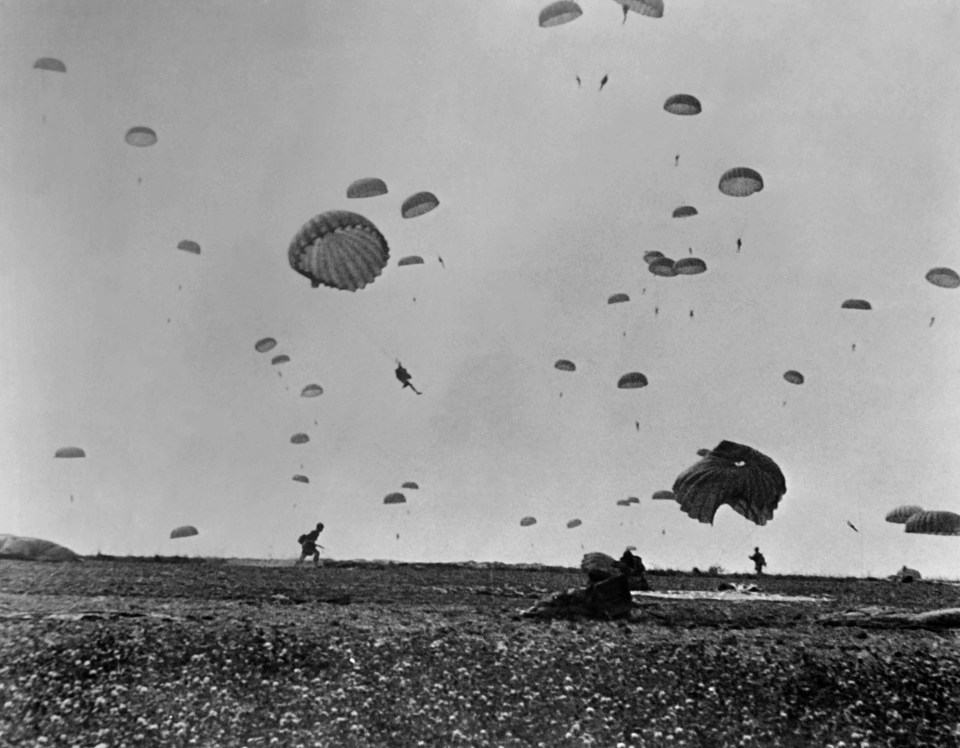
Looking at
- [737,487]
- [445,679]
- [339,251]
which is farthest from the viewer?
[339,251]

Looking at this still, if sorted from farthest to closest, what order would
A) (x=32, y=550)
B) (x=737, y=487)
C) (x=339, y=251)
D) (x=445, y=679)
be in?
(x=32, y=550) → (x=339, y=251) → (x=737, y=487) → (x=445, y=679)

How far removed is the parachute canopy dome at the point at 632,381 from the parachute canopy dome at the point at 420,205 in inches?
323

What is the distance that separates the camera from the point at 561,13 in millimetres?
28391

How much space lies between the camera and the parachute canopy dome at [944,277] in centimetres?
3061

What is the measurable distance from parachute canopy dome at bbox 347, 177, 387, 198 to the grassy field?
13.0m

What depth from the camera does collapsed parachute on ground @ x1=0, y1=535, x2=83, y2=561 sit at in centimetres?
3084

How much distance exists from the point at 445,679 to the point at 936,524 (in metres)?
19.0

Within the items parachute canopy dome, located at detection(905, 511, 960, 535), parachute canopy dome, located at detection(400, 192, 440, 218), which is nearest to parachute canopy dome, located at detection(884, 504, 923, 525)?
parachute canopy dome, located at detection(905, 511, 960, 535)

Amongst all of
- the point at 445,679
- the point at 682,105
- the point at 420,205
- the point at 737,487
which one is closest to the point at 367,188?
the point at 420,205

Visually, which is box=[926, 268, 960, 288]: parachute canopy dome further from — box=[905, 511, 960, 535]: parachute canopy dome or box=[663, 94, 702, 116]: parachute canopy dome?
box=[663, 94, 702, 116]: parachute canopy dome

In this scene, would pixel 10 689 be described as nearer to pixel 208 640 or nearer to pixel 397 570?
pixel 208 640

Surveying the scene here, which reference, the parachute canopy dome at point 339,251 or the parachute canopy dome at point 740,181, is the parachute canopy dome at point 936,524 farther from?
the parachute canopy dome at point 339,251

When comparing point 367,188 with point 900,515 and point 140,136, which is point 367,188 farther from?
point 900,515

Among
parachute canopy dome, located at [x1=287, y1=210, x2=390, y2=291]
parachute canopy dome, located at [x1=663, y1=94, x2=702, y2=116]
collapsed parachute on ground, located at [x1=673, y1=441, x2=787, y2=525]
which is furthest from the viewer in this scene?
parachute canopy dome, located at [x1=663, y1=94, x2=702, y2=116]
